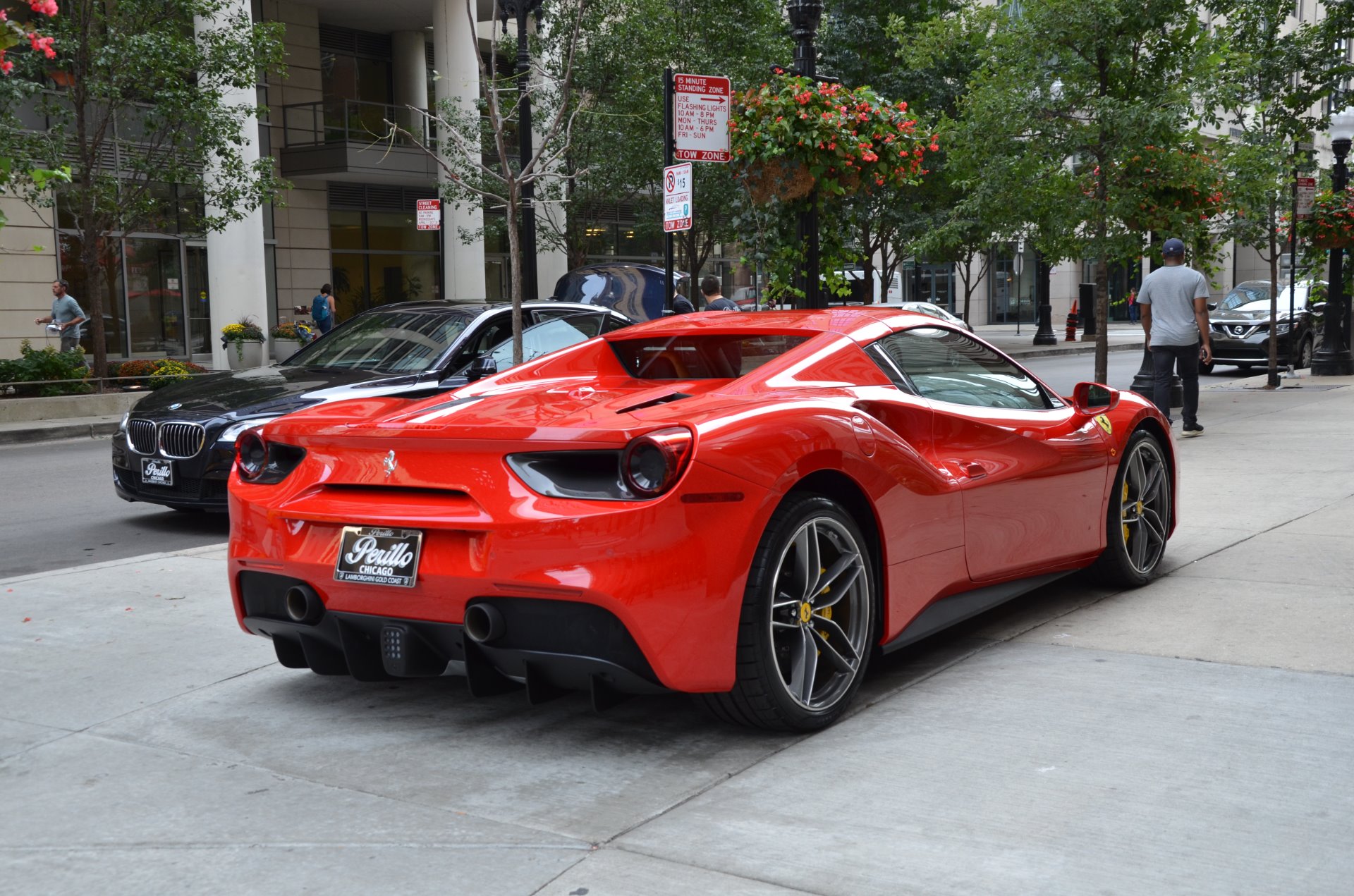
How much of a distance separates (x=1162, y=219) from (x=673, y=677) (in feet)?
47.2

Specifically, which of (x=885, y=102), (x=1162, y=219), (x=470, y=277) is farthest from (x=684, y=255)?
(x=885, y=102)

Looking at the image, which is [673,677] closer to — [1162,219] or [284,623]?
[284,623]

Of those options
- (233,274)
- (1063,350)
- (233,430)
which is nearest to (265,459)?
(233,430)

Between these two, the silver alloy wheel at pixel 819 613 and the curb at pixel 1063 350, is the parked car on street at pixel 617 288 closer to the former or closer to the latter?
the silver alloy wheel at pixel 819 613

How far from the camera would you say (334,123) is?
32.4 meters

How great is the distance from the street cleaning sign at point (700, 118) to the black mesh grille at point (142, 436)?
4406 mm

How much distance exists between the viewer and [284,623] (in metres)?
4.38

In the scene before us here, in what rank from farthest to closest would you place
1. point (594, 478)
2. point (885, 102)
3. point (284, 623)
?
point (885, 102) < point (284, 623) < point (594, 478)

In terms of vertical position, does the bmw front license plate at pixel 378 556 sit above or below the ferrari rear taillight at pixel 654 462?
below

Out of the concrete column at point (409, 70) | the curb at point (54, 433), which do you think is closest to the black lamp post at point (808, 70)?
the curb at point (54, 433)

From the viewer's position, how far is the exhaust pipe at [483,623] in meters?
3.86

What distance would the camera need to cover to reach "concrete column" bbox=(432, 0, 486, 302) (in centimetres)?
2956

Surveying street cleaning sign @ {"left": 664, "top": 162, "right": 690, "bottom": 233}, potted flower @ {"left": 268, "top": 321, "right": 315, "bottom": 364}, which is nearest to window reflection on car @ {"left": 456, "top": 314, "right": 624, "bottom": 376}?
street cleaning sign @ {"left": 664, "top": 162, "right": 690, "bottom": 233}

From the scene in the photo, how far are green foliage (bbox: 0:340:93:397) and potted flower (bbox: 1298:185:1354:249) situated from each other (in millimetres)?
19218
